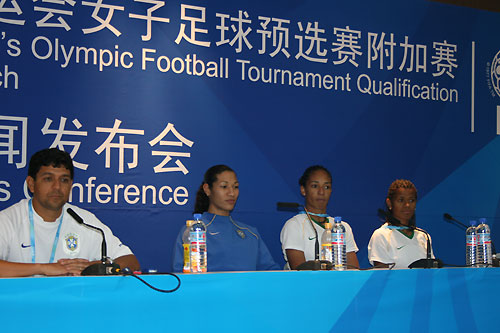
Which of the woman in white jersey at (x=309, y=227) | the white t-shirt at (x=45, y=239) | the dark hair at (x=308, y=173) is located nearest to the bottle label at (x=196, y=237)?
the white t-shirt at (x=45, y=239)

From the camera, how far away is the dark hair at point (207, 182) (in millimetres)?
3418

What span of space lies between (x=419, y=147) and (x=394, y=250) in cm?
108

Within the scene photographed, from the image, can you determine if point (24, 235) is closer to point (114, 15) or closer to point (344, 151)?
point (114, 15)

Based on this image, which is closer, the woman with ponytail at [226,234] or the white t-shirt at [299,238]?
the woman with ponytail at [226,234]

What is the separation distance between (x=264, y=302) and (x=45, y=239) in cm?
117

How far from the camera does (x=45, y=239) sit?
2846 mm

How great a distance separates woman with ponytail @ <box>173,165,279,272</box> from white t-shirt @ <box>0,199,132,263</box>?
53 cm

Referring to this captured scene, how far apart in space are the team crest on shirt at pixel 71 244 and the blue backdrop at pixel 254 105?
29.0 inches

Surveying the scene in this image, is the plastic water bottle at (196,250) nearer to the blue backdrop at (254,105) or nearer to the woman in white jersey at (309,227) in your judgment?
the woman in white jersey at (309,227)

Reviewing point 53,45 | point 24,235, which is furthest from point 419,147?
point 24,235

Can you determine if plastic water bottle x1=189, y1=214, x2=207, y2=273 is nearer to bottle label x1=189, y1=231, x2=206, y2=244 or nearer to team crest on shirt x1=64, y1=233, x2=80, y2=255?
bottle label x1=189, y1=231, x2=206, y2=244

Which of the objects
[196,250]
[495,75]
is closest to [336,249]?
[196,250]

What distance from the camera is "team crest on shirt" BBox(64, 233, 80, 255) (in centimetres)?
286

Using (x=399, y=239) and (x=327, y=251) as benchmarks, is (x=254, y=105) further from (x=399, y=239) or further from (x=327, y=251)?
Answer: (x=327, y=251)
